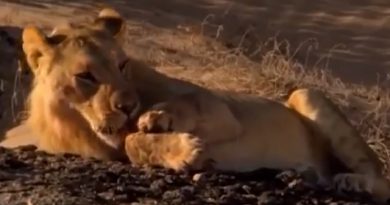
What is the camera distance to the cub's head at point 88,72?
6449 millimetres

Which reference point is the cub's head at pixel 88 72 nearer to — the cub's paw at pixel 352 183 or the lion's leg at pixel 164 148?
the lion's leg at pixel 164 148

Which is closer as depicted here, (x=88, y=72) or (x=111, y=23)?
(x=88, y=72)

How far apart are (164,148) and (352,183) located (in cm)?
119

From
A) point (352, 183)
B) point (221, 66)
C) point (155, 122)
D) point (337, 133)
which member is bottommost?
point (221, 66)

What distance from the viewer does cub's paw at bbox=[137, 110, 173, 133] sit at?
6.42 meters

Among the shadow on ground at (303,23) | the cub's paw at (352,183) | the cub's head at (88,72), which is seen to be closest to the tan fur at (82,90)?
the cub's head at (88,72)

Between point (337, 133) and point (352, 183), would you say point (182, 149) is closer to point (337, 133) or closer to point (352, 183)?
point (352, 183)

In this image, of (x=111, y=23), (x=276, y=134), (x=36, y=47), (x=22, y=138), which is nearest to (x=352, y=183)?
(x=276, y=134)

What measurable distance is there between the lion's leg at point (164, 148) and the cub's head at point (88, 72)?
0.12m

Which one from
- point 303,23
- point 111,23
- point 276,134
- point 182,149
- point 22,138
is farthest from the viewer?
point 303,23

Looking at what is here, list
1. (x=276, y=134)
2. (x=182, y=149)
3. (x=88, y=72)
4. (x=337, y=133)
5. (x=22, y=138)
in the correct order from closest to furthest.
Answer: (x=182, y=149)
(x=88, y=72)
(x=276, y=134)
(x=337, y=133)
(x=22, y=138)

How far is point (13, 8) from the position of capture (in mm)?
14016

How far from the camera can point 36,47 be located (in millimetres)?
6844

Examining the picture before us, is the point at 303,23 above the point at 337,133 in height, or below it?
below
